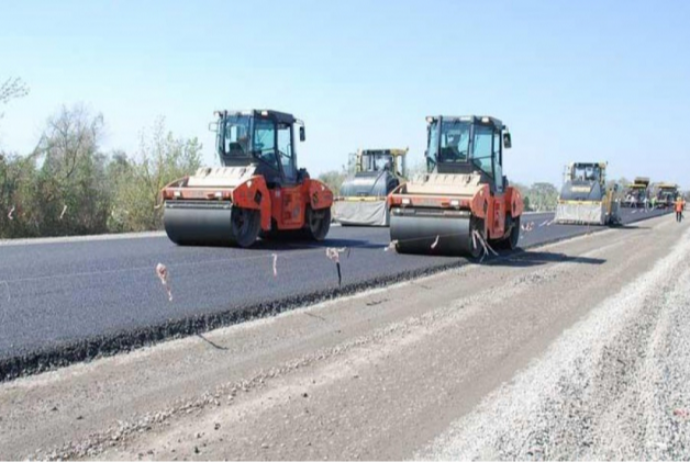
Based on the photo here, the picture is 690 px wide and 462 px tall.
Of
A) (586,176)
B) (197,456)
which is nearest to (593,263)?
(197,456)

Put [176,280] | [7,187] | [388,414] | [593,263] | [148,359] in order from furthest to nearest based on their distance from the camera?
[7,187] < [593,263] < [176,280] < [148,359] < [388,414]

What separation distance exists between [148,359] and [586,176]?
87.7 ft

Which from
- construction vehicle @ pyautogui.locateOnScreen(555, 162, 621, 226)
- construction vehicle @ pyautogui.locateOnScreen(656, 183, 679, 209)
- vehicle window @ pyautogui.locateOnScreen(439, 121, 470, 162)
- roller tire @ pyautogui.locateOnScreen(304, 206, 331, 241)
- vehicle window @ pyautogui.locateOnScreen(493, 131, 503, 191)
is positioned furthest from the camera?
construction vehicle @ pyautogui.locateOnScreen(656, 183, 679, 209)

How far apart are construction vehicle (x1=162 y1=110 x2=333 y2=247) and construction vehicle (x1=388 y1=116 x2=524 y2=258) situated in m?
2.60

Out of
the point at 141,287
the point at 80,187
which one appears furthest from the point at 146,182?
the point at 141,287

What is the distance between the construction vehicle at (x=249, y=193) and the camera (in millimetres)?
12992

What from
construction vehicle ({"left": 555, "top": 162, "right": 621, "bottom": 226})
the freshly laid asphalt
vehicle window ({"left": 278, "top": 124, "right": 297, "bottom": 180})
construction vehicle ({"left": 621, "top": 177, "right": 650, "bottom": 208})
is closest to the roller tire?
vehicle window ({"left": 278, "top": 124, "right": 297, "bottom": 180})

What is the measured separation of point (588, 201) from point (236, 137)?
57.5ft

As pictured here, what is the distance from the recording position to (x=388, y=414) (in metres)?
4.52

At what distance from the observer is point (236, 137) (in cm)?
1430

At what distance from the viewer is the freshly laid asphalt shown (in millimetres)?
5848

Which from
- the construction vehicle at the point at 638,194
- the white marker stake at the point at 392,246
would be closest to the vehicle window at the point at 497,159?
the white marker stake at the point at 392,246

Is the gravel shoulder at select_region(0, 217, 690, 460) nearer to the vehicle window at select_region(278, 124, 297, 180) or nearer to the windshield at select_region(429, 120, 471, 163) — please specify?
the windshield at select_region(429, 120, 471, 163)

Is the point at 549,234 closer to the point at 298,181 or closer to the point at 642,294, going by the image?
the point at 298,181
